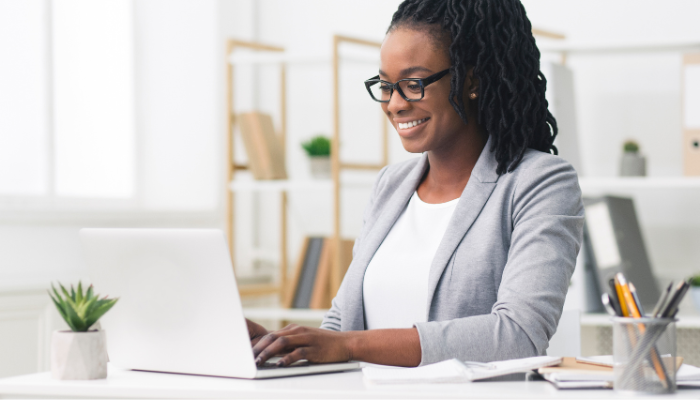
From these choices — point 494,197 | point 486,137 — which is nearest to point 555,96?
point 486,137

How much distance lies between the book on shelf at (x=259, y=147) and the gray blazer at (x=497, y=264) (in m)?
1.37

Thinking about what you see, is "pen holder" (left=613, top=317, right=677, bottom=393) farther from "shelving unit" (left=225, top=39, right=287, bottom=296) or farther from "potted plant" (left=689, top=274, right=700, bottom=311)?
"shelving unit" (left=225, top=39, right=287, bottom=296)

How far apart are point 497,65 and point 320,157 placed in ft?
4.79

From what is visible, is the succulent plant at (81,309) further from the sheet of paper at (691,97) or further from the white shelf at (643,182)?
the sheet of paper at (691,97)

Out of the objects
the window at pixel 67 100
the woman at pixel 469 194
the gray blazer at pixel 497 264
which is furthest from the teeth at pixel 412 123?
the window at pixel 67 100

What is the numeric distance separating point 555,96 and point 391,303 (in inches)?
50.7

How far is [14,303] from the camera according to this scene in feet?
8.00

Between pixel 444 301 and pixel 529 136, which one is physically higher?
pixel 529 136

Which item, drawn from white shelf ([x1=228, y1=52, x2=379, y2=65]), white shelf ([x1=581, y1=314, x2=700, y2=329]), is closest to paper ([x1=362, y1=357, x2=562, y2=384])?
white shelf ([x1=581, y1=314, x2=700, y2=329])

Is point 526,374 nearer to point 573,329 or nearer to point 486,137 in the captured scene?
point 573,329

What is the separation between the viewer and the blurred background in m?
2.54

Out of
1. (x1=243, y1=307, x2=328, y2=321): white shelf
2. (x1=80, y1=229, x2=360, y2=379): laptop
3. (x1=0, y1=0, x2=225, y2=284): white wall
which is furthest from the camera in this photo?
(x1=0, y1=0, x2=225, y2=284): white wall

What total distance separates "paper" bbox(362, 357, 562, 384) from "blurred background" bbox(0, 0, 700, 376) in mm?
1550

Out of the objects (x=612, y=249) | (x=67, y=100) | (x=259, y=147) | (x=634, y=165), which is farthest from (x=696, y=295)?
(x=67, y=100)
